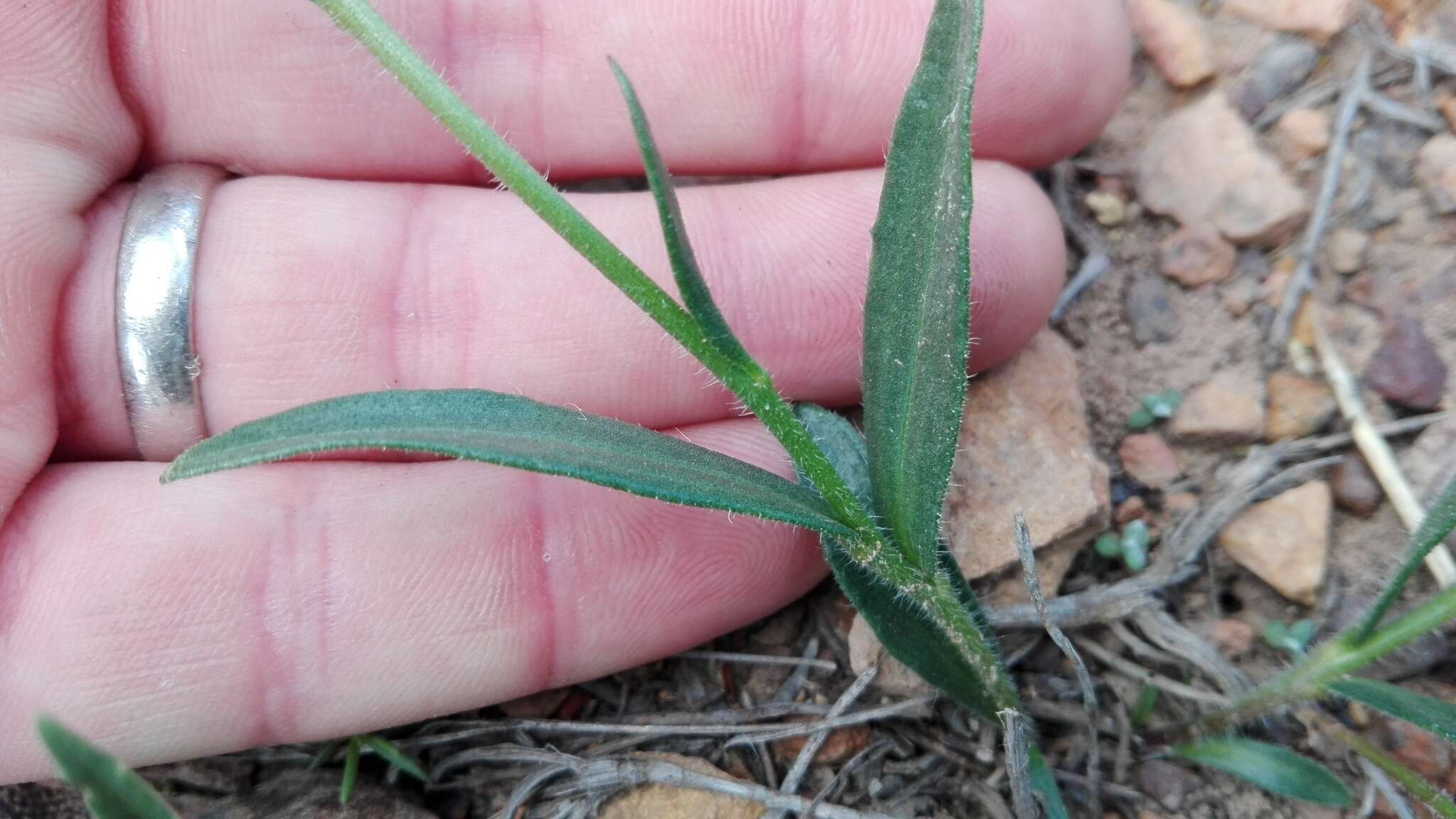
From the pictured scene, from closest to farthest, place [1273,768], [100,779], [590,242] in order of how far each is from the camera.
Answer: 1. [100,779]
2. [590,242]
3. [1273,768]

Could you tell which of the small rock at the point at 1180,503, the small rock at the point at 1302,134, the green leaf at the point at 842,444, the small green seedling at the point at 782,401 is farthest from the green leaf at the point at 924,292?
the small rock at the point at 1302,134

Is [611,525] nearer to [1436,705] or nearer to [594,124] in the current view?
[594,124]

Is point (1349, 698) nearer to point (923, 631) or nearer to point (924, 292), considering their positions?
point (923, 631)

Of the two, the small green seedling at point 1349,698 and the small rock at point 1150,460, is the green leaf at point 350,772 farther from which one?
the small rock at point 1150,460

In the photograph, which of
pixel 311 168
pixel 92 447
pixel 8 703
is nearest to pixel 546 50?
pixel 311 168

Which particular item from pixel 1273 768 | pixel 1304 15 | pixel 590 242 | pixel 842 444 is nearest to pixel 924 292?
pixel 842 444
